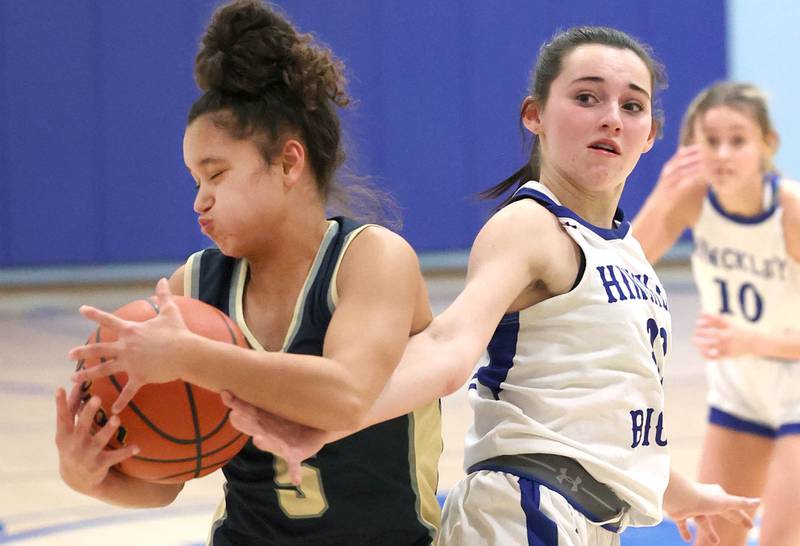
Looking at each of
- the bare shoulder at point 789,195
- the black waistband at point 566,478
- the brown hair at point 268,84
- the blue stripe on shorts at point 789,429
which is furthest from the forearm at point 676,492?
the bare shoulder at point 789,195

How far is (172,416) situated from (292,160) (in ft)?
1.67

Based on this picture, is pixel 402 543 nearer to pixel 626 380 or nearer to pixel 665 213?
pixel 626 380

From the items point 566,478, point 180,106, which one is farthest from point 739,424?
point 180,106

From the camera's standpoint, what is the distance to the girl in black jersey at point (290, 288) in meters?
2.09

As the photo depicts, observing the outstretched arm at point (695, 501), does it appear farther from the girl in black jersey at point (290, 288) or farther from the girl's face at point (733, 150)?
the girl's face at point (733, 150)

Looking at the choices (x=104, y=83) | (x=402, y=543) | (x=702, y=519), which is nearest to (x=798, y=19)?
(x=104, y=83)

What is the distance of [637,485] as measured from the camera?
8.28 ft

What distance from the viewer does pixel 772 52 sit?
13.1 meters

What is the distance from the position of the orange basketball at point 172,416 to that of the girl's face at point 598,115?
2.85 feet

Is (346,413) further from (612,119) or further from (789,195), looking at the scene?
(789,195)

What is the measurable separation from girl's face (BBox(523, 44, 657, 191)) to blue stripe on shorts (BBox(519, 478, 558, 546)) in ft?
2.18

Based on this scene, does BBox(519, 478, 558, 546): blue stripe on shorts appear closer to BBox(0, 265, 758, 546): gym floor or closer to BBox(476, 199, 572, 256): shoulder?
BBox(476, 199, 572, 256): shoulder

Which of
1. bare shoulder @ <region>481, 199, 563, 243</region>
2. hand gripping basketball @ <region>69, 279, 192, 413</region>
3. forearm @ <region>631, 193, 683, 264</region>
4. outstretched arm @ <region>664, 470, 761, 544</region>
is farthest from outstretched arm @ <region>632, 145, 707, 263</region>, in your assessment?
hand gripping basketball @ <region>69, 279, 192, 413</region>

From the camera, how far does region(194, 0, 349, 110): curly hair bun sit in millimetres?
2254
